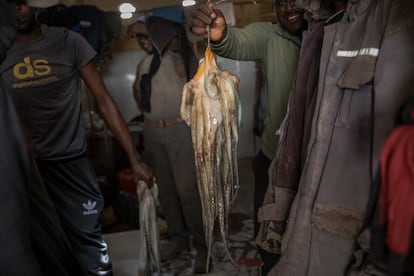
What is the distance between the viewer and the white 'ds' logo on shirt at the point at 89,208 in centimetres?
315

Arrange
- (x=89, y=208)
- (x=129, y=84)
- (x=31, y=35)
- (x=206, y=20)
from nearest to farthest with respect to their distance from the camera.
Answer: (x=206, y=20), (x=31, y=35), (x=89, y=208), (x=129, y=84)

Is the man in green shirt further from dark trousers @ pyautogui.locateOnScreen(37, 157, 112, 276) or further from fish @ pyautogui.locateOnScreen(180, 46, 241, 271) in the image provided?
dark trousers @ pyautogui.locateOnScreen(37, 157, 112, 276)

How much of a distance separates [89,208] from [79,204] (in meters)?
0.09

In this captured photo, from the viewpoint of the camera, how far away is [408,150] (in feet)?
2.69

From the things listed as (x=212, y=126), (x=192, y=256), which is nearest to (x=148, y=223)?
(x=212, y=126)

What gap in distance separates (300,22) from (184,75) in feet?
7.06

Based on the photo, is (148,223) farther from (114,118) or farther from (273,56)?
(273,56)

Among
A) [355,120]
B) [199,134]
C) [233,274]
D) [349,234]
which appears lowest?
[233,274]

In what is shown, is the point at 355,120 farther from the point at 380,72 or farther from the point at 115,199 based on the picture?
the point at 115,199

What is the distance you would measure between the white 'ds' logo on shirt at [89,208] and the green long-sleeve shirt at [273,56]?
1.63 metres

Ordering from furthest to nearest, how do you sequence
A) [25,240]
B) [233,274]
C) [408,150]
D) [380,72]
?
[233,274] < [25,240] < [380,72] < [408,150]

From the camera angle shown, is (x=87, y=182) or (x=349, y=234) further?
(x=87, y=182)

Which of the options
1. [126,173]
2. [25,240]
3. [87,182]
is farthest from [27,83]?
[126,173]

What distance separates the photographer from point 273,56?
2.59 meters
